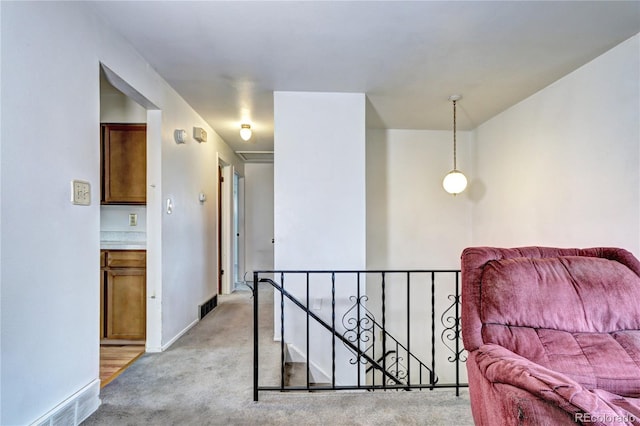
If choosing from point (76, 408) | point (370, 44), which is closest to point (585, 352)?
point (370, 44)

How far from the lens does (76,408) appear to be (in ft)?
5.41

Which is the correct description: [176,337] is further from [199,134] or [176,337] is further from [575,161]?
[575,161]

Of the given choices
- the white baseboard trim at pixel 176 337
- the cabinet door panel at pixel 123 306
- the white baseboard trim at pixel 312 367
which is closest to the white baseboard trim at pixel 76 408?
the white baseboard trim at pixel 176 337

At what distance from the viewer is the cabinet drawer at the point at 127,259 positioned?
277 cm

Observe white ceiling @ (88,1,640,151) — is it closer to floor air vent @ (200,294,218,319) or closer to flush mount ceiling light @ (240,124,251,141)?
flush mount ceiling light @ (240,124,251,141)

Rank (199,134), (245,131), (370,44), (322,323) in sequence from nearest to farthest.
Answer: (370,44), (322,323), (199,134), (245,131)

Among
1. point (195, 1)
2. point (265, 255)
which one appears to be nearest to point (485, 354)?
point (195, 1)

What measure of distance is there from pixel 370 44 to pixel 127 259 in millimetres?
2660

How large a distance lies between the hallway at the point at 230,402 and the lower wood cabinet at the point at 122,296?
1.25 ft

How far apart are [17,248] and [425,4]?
231 centimetres

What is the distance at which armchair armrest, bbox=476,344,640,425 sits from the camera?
0.88m

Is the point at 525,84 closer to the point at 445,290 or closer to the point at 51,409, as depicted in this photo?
the point at 445,290

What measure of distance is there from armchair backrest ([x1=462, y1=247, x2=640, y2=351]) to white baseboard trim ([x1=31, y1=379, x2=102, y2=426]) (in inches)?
78.4

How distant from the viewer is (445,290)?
4227 millimetres
